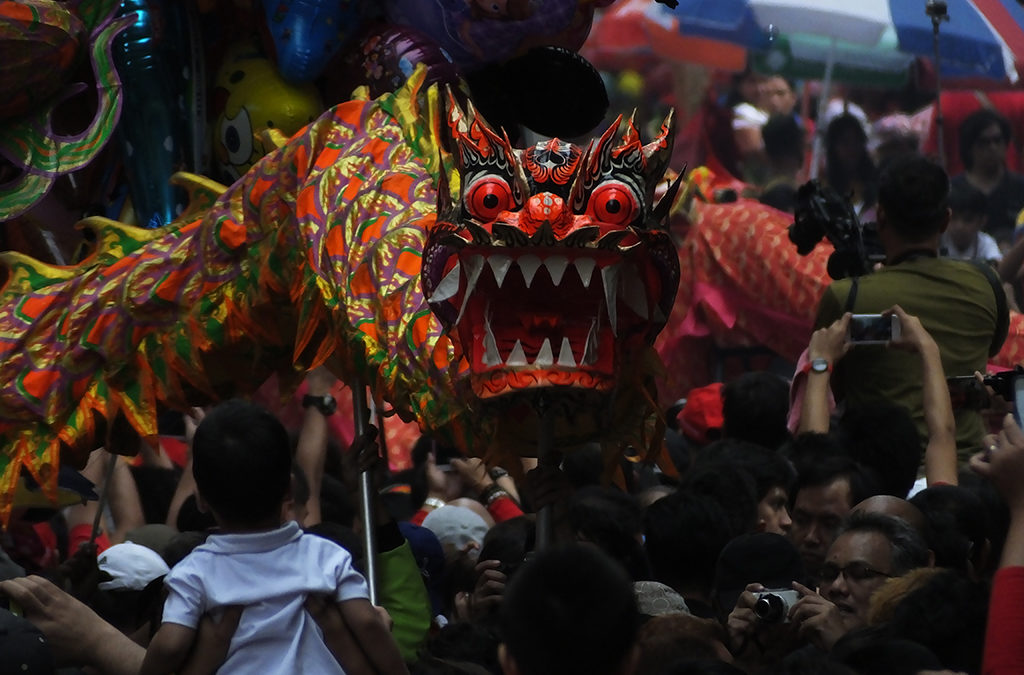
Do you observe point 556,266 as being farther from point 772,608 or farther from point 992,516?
point 992,516

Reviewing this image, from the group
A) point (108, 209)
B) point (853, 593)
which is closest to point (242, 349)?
point (108, 209)

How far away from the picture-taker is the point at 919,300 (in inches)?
207

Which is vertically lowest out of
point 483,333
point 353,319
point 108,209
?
point 108,209

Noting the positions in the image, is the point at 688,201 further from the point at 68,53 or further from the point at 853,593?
the point at 853,593

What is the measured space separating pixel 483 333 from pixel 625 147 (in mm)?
483

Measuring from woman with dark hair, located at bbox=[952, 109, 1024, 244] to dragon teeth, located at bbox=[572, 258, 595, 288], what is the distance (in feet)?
21.7

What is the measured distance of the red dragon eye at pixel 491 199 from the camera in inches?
157

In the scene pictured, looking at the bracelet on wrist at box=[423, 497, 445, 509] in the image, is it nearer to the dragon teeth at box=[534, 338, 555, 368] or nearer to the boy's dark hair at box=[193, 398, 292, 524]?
the dragon teeth at box=[534, 338, 555, 368]

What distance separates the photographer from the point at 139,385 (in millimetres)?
5328

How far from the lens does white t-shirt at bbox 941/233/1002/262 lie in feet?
29.7

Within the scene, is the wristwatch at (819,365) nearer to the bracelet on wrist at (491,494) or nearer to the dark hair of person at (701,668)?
the bracelet on wrist at (491,494)

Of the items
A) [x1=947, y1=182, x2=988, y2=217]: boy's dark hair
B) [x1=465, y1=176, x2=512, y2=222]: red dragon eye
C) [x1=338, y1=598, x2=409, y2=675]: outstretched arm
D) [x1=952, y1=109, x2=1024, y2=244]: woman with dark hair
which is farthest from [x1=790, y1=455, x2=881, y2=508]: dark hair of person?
[x1=952, y1=109, x2=1024, y2=244]: woman with dark hair

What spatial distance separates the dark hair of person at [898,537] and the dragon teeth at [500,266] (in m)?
0.97

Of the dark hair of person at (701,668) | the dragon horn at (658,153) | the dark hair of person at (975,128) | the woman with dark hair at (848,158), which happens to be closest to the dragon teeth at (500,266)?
the dragon horn at (658,153)
